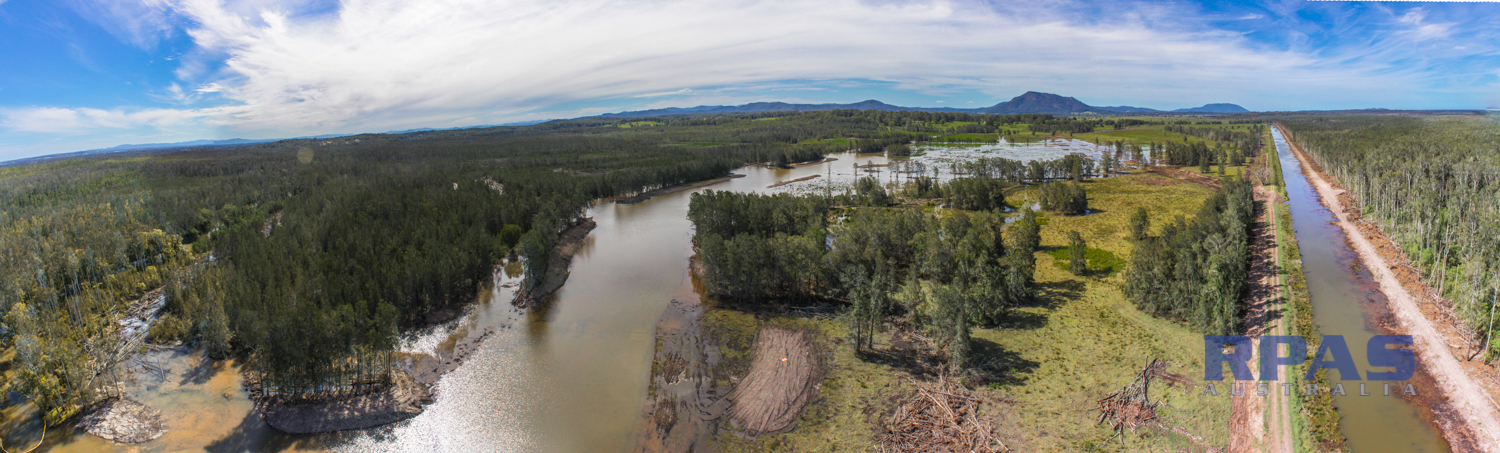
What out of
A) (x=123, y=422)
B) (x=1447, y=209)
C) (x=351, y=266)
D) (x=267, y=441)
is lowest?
(x=267, y=441)

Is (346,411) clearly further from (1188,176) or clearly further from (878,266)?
(1188,176)

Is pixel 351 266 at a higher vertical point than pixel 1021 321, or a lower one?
higher

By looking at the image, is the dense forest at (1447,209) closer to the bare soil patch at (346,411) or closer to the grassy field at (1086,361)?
the grassy field at (1086,361)

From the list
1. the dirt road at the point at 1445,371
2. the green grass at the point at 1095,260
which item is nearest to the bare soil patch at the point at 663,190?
the green grass at the point at 1095,260

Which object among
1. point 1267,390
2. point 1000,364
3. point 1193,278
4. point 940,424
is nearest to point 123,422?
point 940,424

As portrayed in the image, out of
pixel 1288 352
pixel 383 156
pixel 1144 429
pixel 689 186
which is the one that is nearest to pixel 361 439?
pixel 1144 429

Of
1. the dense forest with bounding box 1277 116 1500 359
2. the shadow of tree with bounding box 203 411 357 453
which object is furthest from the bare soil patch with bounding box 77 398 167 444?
the dense forest with bounding box 1277 116 1500 359

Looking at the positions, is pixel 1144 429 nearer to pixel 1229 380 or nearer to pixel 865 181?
pixel 1229 380

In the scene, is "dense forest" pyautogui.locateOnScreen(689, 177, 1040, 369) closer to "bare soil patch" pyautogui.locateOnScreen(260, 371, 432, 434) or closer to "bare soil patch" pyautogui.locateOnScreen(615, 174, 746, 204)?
"bare soil patch" pyautogui.locateOnScreen(260, 371, 432, 434)
